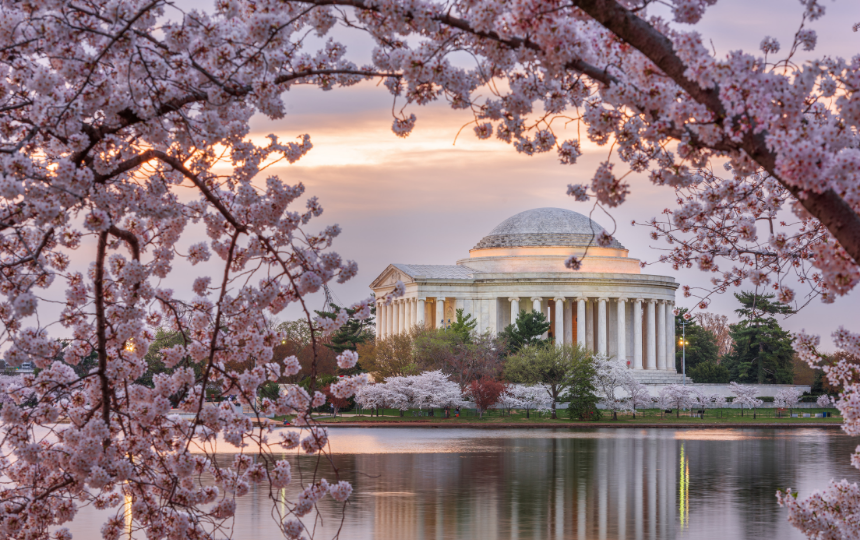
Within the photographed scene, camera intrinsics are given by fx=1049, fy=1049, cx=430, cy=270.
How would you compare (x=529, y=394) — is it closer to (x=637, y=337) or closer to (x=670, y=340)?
(x=637, y=337)

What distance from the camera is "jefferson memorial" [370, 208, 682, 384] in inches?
4328

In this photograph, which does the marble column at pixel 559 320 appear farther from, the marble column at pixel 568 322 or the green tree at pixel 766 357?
the green tree at pixel 766 357

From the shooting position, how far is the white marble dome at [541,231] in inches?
4601

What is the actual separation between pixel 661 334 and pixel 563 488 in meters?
89.7

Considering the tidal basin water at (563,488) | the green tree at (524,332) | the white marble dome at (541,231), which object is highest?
the white marble dome at (541,231)

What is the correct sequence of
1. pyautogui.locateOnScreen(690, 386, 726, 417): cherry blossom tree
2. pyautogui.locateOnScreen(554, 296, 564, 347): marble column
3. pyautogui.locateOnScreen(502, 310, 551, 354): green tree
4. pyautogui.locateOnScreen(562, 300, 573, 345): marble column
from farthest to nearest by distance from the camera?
pyautogui.locateOnScreen(562, 300, 573, 345): marble column → pyautogui.locateOnScreen(554, 296, 564, 347): marble column → pyautogui.locateOnScreen(502, 310, 551, 354): green tree → pyautogui.locateOnScreen(690, 386, 726, 417): cherry blossom tree

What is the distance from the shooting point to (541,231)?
119 metres

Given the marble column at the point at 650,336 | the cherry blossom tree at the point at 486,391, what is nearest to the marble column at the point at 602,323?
the marble column at the point at 650,336

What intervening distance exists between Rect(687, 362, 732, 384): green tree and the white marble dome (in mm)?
16417

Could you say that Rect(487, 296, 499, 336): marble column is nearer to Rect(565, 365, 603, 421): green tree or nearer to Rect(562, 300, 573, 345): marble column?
Rect(562, 300, 573, 345): marble column

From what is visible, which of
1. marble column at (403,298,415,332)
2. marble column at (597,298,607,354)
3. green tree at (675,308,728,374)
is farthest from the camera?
green tree at (675,308,728,374)

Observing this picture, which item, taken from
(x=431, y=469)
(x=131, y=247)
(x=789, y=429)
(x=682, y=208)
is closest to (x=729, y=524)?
(x=682, y=208)

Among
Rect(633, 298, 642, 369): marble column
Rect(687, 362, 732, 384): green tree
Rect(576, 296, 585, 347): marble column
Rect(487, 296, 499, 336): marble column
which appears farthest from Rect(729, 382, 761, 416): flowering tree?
Rect(487, 296, 499, 336): marble column

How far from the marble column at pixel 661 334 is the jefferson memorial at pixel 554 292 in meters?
0.11
